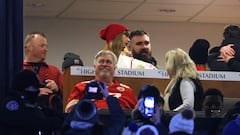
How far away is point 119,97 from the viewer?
21.3 feet

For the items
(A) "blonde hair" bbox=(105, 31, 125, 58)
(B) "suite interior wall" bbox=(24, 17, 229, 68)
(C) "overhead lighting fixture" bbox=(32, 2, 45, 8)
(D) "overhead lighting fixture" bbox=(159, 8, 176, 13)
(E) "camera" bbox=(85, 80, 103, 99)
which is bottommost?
(E) "camera" bbox=(85, 80, 103, 99)

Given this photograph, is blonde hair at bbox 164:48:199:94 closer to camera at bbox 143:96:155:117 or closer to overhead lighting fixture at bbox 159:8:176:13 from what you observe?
camera at bbox 143:96:155:117

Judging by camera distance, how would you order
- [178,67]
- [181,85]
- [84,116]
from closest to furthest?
[84,116]
[181,85]
[178,67]

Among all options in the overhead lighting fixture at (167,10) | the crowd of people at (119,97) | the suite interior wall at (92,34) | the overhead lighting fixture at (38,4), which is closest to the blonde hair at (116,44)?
the crowd of people at (119,97)

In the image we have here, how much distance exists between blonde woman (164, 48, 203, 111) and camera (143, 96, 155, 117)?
70.7 inches

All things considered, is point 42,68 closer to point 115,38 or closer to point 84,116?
point 115,38

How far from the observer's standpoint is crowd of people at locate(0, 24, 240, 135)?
4.75m

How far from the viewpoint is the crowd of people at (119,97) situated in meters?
4.75

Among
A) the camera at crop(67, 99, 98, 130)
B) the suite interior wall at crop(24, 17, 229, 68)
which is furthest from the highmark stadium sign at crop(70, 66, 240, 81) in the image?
the suite interior wall at crop(24, 17, 229, 68)

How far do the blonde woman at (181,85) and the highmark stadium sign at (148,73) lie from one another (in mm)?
247

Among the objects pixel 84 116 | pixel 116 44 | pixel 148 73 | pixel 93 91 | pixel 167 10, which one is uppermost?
pixel 167 10

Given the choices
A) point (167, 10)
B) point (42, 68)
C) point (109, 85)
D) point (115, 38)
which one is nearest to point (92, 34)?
point (167, 10)

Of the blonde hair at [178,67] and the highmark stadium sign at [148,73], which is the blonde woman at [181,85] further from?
the highmark stadium sign at [148,73]

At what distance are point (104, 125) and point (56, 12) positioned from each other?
8.81 meters
